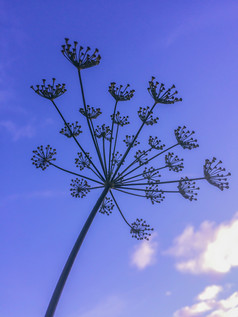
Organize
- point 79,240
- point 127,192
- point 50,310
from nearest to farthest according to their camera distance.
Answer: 1. point 50,310
2. point 79,240
3. point 127,192

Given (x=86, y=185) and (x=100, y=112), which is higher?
(x=100, y=112)

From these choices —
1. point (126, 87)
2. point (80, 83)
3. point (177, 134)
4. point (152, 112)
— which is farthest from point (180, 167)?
point (80, 83)

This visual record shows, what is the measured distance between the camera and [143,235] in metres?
12.7

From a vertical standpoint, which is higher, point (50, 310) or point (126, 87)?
point (126, 87)

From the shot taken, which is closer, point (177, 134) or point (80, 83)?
point (80, 83)

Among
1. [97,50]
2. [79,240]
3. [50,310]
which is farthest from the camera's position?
[97,50]

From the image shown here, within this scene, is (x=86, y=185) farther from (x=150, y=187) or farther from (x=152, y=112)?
(x=152, y=112)

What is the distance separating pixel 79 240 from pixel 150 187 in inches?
160

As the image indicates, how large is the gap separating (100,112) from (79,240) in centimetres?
564

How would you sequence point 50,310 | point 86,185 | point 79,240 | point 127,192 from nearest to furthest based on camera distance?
point 50,310, point 79,240, point 127,192, point 86,185

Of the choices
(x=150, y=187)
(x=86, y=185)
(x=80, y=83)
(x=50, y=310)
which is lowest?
(x=50, y=310)

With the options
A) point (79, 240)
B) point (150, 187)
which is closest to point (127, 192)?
point (150, 187)

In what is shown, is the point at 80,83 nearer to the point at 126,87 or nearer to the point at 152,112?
the point at 126,87

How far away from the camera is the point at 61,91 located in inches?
421
